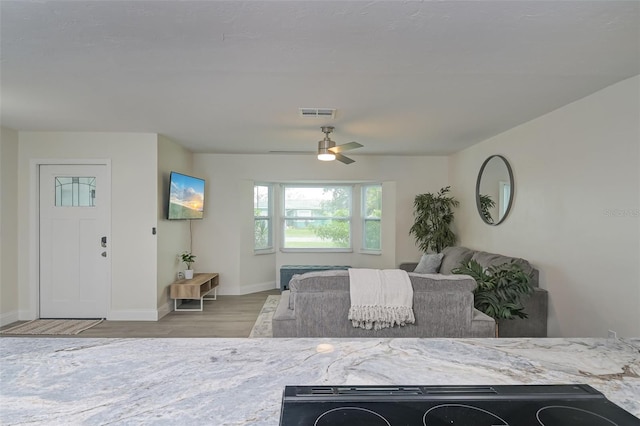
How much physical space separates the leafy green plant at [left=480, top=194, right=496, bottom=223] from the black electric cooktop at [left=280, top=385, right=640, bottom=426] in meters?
4.02

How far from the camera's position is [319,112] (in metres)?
3.41

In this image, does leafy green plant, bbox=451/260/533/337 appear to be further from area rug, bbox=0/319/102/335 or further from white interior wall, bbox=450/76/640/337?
area rug, bbox=0/319/102/335

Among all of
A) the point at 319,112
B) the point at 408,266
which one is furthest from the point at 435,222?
the point at 319,112

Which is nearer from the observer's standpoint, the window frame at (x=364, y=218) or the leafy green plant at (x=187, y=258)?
the leafy green plant at (x=187, y=258)

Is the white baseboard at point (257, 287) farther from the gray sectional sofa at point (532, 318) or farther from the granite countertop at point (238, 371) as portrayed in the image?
the granite countertop at point (238, 371)

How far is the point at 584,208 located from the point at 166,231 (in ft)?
15.1

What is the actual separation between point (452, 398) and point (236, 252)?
5364mm

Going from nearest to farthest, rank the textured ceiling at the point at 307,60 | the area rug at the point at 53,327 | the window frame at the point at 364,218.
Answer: the textured ceiling at the point at 307,60 → the area rug at the point at 53,327 → the window frame at the point at 364,218

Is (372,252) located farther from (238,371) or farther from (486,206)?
(238,371)

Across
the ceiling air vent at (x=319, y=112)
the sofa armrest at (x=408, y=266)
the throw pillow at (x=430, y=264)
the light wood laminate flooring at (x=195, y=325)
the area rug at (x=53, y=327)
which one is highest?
the ceiling air vent at (x=319, y=112)

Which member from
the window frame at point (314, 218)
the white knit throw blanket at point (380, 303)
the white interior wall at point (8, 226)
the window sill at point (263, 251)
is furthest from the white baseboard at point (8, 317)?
the white knit throw blanket at point (380, 303)

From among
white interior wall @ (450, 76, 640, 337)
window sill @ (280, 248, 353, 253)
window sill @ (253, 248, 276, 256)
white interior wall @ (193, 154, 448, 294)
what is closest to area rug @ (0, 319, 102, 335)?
white interior wall @ (193, 154, 448, 294)

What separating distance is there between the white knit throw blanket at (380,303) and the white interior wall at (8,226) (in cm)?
417

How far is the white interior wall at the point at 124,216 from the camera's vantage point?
441cm
